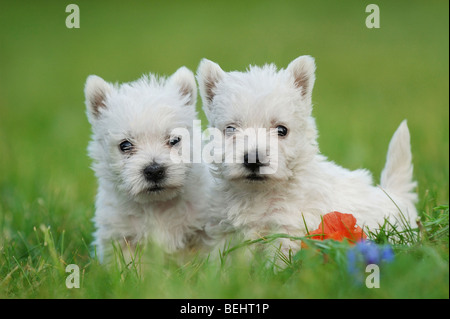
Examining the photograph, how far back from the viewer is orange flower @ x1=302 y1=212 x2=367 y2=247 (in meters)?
4.30

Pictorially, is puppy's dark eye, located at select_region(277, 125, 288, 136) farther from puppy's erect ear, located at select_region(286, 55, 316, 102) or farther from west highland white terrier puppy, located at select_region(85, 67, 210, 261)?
west highland white terrier puppy, located at select_region(85, 67, 210, 261)

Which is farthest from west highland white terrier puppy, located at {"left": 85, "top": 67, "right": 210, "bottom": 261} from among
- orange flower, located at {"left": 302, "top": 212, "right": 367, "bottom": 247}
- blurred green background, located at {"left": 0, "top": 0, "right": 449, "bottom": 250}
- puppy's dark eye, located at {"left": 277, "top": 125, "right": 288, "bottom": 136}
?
orange flower, located at {"left": 302, "top": 212, "right": 367, "bottom": 247}

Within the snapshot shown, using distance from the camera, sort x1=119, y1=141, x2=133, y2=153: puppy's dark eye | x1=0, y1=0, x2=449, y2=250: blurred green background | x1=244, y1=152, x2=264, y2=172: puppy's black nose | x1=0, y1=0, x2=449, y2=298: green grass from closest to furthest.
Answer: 1. x1=0, y1=0, x2=449, y2=298: green grass
2. x1=244, y1=152, x2=264, y2=172: puppy's black nose
3. x1=119, y1=141, x2=133, y2=153: puppy's dark eye
4. x1=0, y1=0, x2=449, y2=250: blurred green background

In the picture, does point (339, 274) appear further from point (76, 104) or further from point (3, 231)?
point (76, 104)

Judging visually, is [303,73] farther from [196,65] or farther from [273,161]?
[196,65]

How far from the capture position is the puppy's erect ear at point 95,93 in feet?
17.0

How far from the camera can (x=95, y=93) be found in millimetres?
5203

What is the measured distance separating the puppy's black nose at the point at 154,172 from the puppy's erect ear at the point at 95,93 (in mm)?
856

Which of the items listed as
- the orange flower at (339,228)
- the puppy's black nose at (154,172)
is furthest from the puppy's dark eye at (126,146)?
the orange flower at (339,228)

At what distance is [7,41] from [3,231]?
1244 centimetres

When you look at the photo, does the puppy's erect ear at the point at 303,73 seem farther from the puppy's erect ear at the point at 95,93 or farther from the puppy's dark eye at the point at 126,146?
the puppy's erect ear at the point at 95,93

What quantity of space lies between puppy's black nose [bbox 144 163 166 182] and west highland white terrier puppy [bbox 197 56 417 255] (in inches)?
15.9

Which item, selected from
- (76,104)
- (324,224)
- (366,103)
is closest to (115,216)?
(324,224)

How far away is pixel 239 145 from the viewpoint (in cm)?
431
